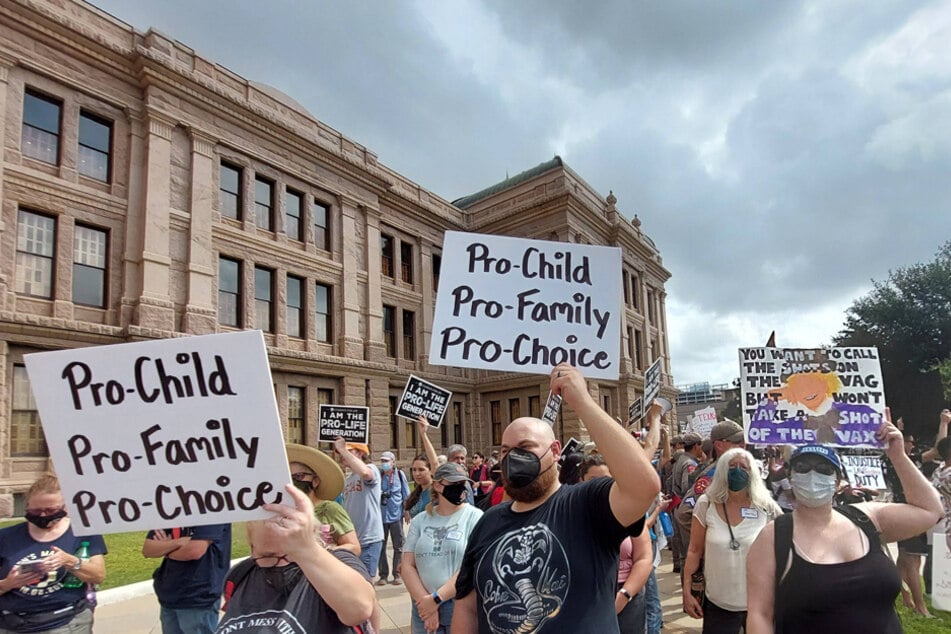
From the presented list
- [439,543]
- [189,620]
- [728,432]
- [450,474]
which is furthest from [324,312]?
[439,543]

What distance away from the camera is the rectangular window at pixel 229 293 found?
807 inches

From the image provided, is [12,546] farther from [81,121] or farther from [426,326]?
[426,326]

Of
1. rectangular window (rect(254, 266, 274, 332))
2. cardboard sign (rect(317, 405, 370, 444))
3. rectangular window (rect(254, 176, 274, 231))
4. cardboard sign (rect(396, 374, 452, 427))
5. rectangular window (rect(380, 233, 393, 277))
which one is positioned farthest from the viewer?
rectangular window (rect(380, 233, 393, 277))

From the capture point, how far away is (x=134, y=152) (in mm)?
18391

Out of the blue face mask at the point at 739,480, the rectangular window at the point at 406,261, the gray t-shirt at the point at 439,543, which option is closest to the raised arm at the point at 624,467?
the gray t-shirt at the point at 439,543

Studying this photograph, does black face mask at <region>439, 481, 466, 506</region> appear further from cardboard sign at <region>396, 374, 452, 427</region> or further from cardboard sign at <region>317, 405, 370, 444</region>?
cardboard sign at <region>317, 405, 370, 444</region>

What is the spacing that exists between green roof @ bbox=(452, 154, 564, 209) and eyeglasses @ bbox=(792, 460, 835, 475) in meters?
30.4

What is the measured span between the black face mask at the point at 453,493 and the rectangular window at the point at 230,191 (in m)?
18.9

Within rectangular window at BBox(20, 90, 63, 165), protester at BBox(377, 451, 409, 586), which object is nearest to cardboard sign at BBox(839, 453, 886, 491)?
protester at BBox(377, 451, 409, 586)

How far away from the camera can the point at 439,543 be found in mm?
4184

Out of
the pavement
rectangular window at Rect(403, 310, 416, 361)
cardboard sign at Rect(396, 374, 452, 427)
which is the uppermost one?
rectangular window at Rect(403, 310, 416, 361)

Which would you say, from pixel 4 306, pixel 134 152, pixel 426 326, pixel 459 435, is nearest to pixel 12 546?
pixel 4 306

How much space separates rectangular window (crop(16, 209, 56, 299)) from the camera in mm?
15972

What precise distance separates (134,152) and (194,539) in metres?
17.8
